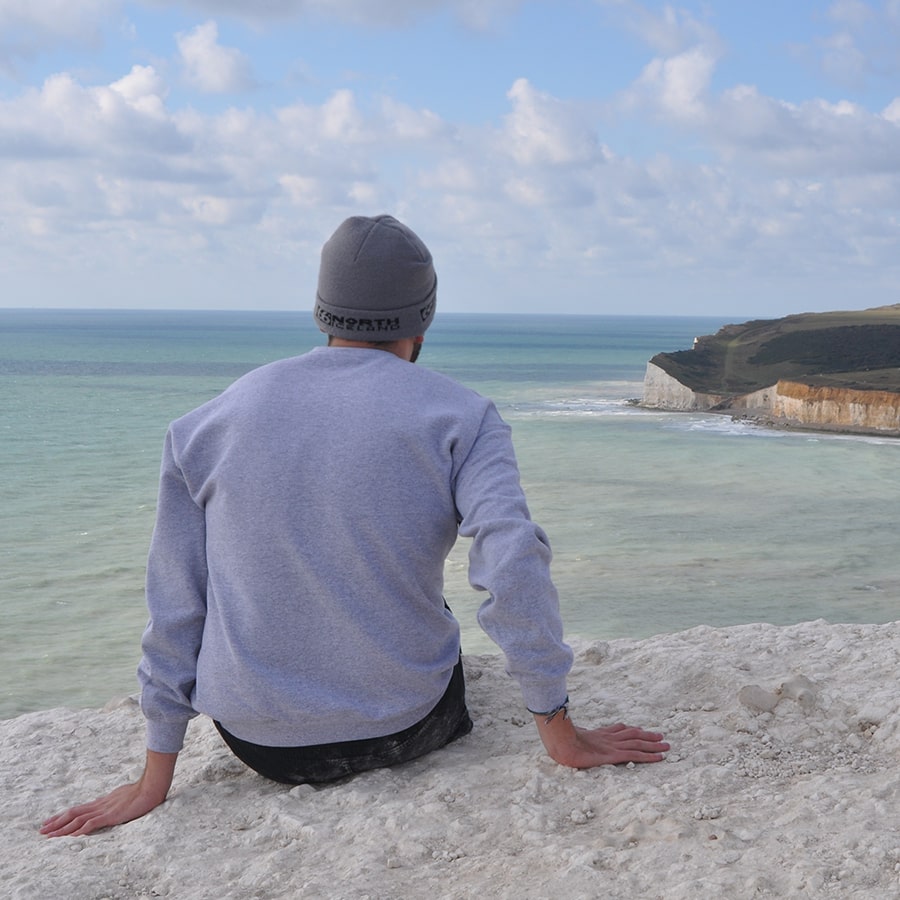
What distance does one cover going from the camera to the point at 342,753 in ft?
9.27

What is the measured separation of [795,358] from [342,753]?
4898 cm

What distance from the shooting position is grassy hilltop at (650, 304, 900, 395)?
44875mm

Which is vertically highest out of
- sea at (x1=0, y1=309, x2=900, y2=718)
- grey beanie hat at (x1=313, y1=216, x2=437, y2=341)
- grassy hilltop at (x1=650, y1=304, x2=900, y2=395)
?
grey beanie hat at (x1=313, y1=216, x2=437, y2=341)

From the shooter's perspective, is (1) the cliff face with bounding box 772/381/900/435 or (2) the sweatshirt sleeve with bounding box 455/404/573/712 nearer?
(2) the sweatshirt sleeve with bounding box 455/404/573/712

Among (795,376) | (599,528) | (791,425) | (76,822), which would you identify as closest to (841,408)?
(791,425)

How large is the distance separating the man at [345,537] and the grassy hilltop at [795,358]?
4105cm

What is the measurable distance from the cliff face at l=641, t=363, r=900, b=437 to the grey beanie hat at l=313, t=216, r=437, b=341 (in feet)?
125

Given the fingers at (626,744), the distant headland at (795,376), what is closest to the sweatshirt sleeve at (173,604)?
the fingers at (626,744)

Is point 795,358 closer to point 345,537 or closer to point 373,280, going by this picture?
point 373,280

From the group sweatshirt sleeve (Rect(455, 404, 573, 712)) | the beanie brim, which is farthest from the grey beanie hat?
sweatshirt sleeve (Rect(455, 404, 573, 712))

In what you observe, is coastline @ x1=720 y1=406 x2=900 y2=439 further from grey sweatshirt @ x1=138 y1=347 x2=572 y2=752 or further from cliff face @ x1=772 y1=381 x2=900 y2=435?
grey sweatshirt @ x1=138 y1=347 x2=572 y2=752

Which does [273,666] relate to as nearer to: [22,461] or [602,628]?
[602,628]

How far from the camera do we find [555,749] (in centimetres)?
275

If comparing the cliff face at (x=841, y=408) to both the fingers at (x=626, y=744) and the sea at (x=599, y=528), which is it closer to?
the sea at (x=599, y=528)
